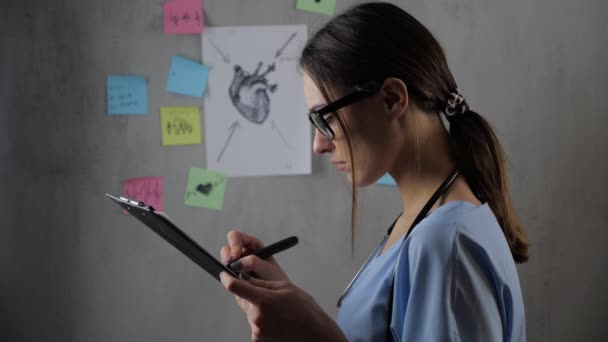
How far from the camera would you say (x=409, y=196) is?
76 cm

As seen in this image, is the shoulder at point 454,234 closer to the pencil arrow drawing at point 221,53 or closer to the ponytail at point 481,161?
the ponytail at point 481,161

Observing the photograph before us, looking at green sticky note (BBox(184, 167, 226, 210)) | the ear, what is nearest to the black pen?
the ear

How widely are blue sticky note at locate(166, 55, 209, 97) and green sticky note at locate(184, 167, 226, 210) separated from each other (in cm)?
20

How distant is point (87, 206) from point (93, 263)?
0.14m

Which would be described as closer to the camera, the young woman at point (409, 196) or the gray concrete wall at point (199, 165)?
the young woman at point (409, 196)

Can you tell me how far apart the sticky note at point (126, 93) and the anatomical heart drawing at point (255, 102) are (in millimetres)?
154

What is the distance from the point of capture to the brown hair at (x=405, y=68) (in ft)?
2.28

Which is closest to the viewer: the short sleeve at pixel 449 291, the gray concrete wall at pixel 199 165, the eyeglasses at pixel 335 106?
the short sleeve at pixel 449 291

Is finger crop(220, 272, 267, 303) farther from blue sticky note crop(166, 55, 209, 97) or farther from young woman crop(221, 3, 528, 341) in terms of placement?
blue sticky note crop(166, 55, 209, 97)

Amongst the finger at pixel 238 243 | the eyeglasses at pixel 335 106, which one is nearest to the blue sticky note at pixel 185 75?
the finger at pixel 238 243

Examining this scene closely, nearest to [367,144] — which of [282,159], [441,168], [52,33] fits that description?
[441,168]

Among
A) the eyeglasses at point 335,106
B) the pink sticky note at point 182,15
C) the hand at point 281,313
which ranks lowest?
the hand at point 281,313

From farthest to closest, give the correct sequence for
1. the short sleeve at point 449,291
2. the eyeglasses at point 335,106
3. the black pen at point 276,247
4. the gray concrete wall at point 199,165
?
the gray concrete wall at point 199,165, the black pen at point 276,247, the eyeglasses at point 335,106, the short sleeve at point 449,291

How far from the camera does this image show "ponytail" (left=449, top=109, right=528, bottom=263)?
0.73 m
